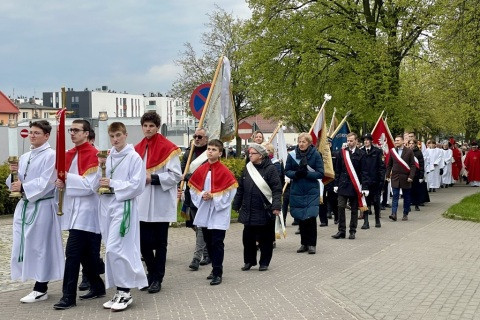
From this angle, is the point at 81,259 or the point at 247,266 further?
the point at 247,266

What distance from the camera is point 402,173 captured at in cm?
1844

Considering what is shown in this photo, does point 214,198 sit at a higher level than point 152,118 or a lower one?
lower

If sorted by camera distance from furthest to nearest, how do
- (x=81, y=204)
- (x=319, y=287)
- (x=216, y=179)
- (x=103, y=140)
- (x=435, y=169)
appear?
(x=435, y=169) → (x=216, y=179) → (x=319, y=287) → (x=81, y=204) → (x=103, y=140)

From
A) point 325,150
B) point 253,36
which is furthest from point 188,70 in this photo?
point 325,150

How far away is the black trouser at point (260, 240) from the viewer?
418 inches

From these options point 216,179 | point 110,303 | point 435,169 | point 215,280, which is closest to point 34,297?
point 110,303

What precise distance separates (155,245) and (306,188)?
3.89 meters

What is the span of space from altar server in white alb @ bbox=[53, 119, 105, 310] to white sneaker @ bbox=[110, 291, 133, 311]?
0.47 meters

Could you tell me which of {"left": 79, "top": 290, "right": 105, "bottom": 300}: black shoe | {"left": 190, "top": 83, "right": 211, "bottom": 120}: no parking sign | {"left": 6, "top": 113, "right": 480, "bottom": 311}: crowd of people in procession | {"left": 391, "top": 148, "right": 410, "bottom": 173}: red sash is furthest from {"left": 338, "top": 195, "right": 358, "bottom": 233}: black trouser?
{"left": 79, "top": 290, "right": 105, "bottom": 300}: black shoe

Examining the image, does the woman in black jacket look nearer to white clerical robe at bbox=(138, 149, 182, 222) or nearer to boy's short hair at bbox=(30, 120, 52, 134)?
white clerical robe at bbox=(138, 149, 182, 222)

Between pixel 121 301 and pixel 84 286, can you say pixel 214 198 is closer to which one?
pixel 84 286

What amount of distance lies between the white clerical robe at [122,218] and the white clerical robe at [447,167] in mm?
26311

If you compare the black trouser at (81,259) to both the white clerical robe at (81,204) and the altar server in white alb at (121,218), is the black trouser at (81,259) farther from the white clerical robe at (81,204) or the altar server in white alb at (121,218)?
the altar server in white alb at (121,218)

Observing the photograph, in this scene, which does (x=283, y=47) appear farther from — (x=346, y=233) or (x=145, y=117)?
(x=145, y=117)
